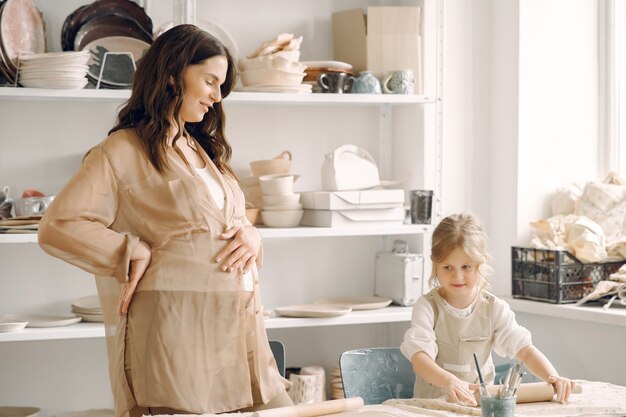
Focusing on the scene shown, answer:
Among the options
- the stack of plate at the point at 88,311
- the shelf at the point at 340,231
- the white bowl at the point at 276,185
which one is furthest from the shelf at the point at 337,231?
the stack of plate at the point at 88,311

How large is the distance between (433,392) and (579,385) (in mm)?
448

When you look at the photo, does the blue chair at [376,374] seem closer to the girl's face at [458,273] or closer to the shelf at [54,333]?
the girl's face at [458,273]

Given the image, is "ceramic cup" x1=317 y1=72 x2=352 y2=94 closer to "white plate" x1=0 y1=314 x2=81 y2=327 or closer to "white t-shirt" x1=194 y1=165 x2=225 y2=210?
"white t-shirt" x1=194 y1=165 x2=225 y2=210

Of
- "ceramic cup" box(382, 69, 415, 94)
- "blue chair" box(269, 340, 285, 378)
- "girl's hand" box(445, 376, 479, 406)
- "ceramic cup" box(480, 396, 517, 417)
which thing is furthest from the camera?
"ceramic cup" box(382, 69, 415, 94)

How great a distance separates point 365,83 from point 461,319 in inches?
47.6

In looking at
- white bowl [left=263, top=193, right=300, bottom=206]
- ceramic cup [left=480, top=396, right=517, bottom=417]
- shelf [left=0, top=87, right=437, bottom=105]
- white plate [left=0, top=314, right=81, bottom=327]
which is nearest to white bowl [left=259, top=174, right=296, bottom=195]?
white bowl [left=263, top=193, right=300, bottom=206]

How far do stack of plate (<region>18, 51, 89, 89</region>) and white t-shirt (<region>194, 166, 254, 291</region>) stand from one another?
→ 35.9 inches

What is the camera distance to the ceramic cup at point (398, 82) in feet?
11.2

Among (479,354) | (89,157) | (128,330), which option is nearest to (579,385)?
(479,354)

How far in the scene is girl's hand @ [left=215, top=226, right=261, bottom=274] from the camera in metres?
2.28

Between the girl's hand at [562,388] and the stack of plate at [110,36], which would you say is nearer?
the girl's hand at [562,388]

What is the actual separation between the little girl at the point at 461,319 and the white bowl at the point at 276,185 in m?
0.96

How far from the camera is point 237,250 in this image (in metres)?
2.29

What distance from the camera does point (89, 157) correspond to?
7.22ft
